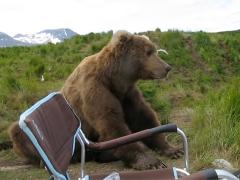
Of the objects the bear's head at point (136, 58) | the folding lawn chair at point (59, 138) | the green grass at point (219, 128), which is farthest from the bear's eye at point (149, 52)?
the folding lawn chair at point (59, 138)

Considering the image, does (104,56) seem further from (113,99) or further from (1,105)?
(1,105)

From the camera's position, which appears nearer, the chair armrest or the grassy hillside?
the chair armrest

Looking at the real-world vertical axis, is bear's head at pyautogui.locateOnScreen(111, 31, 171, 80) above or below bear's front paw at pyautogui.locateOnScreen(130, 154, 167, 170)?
above

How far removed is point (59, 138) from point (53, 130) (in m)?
0.09

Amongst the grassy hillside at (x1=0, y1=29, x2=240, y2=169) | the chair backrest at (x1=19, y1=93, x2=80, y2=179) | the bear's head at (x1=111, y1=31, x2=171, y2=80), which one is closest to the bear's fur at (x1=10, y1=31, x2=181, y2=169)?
the bear's head at (x1=111, y1=31, x2=171, y2=80)

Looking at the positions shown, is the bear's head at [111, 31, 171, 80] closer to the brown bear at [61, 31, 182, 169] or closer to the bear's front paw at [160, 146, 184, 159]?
the brown bear at [61, 31, 182, 169]

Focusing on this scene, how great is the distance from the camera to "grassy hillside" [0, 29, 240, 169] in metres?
6.09

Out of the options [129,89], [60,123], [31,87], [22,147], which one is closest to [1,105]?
[31,87]

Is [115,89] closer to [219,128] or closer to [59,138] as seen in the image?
[219,128]

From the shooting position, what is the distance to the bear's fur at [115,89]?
5848 mm

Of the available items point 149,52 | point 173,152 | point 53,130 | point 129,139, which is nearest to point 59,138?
point 53,130

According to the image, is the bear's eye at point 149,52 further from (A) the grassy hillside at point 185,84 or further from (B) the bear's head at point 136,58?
(A) the grassy hillside at point 185,84

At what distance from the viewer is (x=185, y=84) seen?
16.0 m

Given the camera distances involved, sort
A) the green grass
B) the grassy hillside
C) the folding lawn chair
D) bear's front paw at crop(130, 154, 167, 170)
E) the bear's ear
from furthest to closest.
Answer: the grassy hillside → the bear's ear → the green grass → bear's front paw at crop(130, 154, 167, 170) → the folding lawn chair
